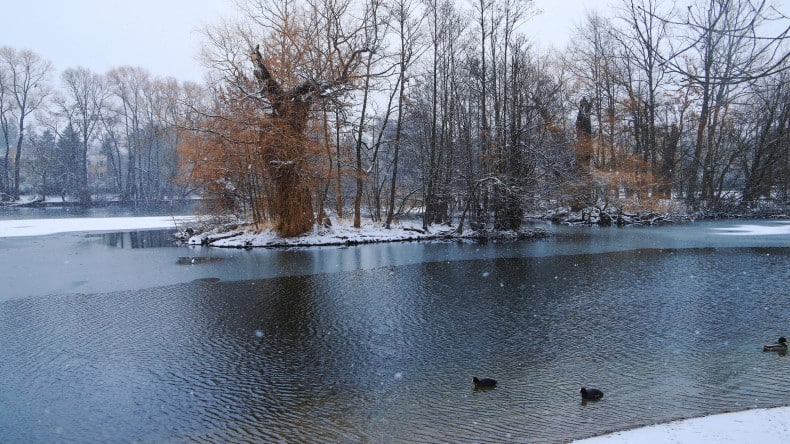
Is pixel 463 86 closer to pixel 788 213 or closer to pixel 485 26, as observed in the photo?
pixel 485 26

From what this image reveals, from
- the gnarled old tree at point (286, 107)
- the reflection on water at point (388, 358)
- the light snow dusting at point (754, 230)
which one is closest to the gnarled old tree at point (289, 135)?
the gnarled old tree at point (286, 107)

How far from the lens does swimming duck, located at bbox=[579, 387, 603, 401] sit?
6.46 meters

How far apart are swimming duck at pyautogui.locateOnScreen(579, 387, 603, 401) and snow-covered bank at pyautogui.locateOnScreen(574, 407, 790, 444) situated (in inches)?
36.7

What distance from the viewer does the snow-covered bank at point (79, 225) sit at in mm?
31281

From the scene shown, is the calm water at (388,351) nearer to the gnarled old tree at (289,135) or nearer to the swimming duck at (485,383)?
the swimming duck at (485,383)

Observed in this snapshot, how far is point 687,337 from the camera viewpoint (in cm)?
904

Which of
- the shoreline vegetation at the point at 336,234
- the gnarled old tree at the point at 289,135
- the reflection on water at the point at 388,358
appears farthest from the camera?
the shoreline vegetation at the point at 336,234

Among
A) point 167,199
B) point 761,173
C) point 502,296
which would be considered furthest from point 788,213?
point 167,199

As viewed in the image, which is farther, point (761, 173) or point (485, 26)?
point (761, 173)

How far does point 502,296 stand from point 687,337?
14.4ft

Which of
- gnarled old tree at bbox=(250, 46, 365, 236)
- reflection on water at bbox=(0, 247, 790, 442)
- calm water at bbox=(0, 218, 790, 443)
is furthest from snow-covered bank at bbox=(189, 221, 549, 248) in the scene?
reflection on water at bbox=(0, 247, 790, 442)

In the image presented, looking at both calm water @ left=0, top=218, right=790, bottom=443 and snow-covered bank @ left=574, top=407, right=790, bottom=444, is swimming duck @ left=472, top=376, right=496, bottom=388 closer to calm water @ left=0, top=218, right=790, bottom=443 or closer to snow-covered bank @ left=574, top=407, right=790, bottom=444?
calm water @ left=0, top=218, right=790, bottom=443

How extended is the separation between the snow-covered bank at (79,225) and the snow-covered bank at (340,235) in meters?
8.35

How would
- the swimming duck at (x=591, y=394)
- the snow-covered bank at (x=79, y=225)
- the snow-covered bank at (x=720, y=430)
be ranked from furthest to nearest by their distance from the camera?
the snow-covered bank at (x=79, y=225) → the swimming duck at (x=591, y=394) → the snow-covered bank at (x=720, y=430)
